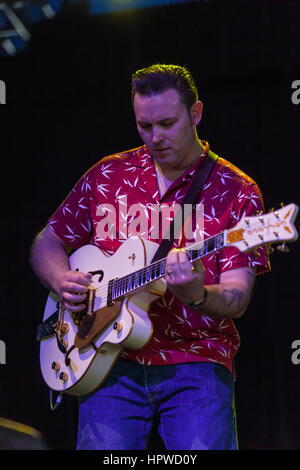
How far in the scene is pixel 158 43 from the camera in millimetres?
3447

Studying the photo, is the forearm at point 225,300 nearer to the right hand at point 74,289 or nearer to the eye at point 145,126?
the right hand at point 74,289

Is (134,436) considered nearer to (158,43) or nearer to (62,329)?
(62,329)

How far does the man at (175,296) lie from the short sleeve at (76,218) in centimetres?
6

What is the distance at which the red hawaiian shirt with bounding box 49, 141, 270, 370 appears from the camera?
92.0 inches

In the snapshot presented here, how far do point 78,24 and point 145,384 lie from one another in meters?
2.18

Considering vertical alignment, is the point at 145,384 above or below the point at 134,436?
above

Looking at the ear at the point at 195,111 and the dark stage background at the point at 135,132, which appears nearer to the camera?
the ear at the point at 195,111

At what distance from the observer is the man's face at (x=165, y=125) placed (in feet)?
8.10

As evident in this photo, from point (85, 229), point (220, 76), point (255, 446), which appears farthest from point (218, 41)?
point (255, 446)

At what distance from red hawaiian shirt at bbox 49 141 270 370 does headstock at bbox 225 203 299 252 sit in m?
0.21

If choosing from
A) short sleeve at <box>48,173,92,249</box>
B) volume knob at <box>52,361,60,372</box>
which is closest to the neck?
short sleeve at <box>48,173,92,249</box>

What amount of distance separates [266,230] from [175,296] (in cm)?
48

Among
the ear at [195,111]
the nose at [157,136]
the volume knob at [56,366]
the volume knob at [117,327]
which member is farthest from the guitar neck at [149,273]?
the ear at [195,111]

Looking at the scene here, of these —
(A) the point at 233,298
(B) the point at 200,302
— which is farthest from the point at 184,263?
(A) the point at 233,298
